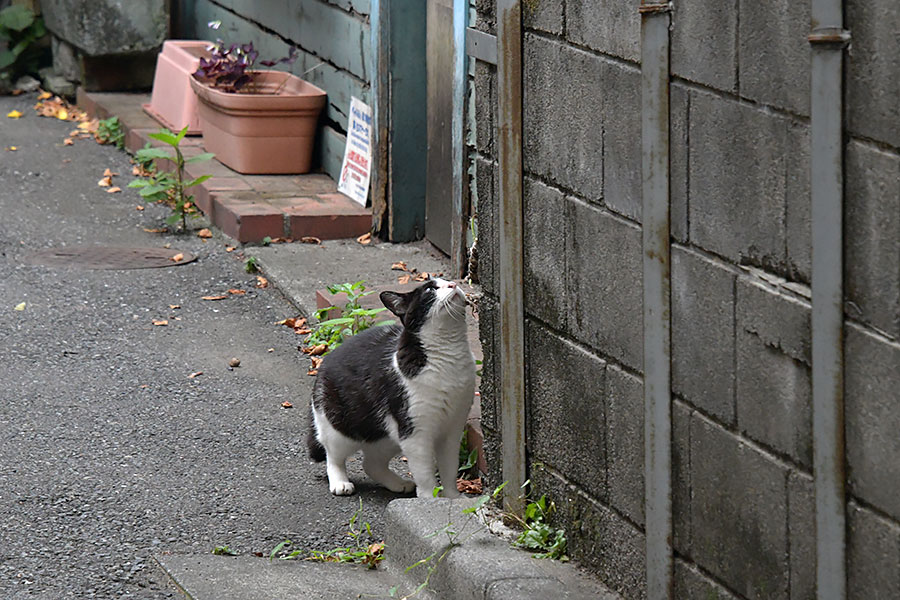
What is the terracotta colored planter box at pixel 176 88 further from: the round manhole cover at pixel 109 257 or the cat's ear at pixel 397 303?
the cat's ear at pixel 397 303

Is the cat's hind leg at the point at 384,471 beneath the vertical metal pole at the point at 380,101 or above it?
beneath

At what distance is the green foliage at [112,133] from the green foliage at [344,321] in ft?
15.5

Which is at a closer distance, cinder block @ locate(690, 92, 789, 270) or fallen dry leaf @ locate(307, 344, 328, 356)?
cinder block @ locate(690, 92, 789, 270)

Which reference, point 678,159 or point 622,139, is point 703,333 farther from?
point 622,139

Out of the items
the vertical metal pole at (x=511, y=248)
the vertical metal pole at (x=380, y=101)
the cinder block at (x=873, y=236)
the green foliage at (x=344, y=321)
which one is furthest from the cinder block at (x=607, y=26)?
the vertical metal pole at (x=380, y=101)

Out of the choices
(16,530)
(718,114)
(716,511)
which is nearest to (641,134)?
(718,114)

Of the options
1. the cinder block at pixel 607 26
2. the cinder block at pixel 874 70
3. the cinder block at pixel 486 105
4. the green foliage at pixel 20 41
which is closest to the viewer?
the cinder block at pixel 874 70

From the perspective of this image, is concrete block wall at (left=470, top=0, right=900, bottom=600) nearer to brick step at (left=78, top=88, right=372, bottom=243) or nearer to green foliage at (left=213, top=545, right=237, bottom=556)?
green foliage at (left=213, top=545, right=237, bottom=556)

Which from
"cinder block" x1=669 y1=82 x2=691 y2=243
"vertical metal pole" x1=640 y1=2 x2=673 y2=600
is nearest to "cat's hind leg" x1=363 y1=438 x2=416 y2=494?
"vertical metal pole" x1=640 y1=2 x2=673 y2=600

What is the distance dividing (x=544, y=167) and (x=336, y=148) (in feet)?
16.9

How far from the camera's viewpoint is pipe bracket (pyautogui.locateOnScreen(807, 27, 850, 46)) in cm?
222

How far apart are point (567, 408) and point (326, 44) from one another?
5.59 meters

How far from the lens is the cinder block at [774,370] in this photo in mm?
2480

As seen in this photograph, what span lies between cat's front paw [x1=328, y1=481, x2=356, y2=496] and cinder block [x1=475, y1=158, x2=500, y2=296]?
1140 millimetres
